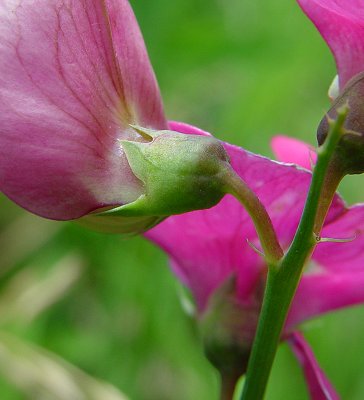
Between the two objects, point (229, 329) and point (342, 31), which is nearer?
point (342, 31)

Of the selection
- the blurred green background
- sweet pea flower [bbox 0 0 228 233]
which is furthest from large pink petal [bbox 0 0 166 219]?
the blurred green background

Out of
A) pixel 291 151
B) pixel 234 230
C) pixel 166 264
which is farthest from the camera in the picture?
pixel 166 264

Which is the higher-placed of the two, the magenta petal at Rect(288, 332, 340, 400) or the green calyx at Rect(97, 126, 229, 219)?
the green calyx at Rect(97, 126, 229, 219)

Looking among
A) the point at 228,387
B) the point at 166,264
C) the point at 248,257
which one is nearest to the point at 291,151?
the point at 248,257

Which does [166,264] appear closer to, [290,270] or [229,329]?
[229,329]

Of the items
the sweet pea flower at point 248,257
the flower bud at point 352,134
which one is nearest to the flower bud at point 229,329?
the sweet pea flower at point 248,257

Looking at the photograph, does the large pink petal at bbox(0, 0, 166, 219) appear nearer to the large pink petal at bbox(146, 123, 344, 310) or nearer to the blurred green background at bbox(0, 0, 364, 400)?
the large pink petal at bbox(146, 123, 344, 310)

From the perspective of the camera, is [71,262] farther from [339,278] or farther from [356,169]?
[356,169]
